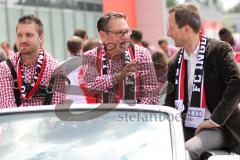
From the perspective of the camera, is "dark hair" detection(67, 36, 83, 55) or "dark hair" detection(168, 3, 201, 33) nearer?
"dark hair" detection(168, 3, 201, 33)

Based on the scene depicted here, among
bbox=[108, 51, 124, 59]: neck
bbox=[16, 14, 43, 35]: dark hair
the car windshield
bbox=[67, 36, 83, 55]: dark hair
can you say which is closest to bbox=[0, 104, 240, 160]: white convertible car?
the car windshield

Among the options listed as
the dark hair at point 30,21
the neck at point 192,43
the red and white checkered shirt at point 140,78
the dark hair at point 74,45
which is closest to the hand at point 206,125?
the red and white checkered shirt at point 140,78

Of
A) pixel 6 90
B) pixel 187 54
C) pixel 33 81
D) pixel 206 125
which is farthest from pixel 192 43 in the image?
pixel 6 90

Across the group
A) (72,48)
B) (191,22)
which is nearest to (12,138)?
(191,22)

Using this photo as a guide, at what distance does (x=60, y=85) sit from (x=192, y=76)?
1218mm

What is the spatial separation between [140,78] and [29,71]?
1.02 meters

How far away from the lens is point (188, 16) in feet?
20.1

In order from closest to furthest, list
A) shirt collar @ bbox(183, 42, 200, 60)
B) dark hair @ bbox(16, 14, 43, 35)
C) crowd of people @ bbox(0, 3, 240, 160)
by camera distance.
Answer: crowd of people @ bbox(0, 3, 240, 160), shirt collar @ bbox(183, 42, 200, 60), dark hair @ bbox(16, 14, 43, 35)

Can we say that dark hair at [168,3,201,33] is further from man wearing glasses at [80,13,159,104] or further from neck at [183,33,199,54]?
man wearing glasses at [80,13,159,104]

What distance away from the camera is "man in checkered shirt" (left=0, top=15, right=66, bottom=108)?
6258 mm

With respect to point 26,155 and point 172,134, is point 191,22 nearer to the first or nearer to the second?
point 172,134

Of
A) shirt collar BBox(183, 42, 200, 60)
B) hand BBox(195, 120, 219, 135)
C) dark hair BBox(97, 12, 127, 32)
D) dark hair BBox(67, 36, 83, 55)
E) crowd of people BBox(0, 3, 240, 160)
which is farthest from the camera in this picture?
dark hair BBox(67, 36, 83, 55)

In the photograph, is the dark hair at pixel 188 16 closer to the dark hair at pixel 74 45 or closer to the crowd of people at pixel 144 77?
the crowd of people at pixel 144 77

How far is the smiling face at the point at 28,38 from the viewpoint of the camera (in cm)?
644
